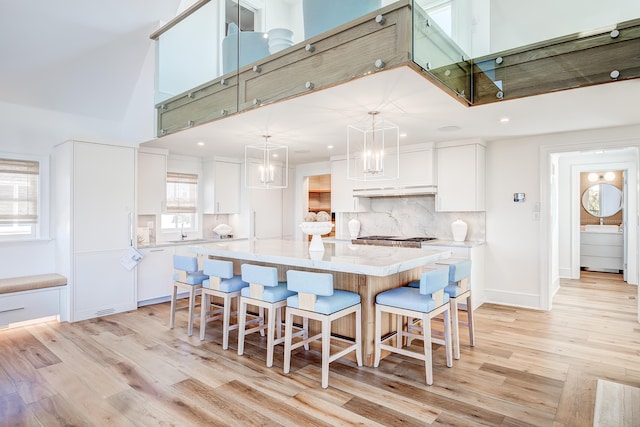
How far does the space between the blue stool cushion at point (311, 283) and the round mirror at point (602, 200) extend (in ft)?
26.9

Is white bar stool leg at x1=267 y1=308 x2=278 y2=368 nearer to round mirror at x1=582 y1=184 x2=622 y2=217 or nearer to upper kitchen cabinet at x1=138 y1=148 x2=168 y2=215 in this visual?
upper kitchen cabinet at x1=138 y1=148 x2=168 y2=215

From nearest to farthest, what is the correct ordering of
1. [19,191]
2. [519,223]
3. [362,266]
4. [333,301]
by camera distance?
[362,266] → [333,301] → [19,191] → [519,223]

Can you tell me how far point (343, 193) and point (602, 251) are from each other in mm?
5659

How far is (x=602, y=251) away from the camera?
7.68 meters

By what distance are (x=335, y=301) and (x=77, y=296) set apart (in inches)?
138

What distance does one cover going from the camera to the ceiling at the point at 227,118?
130 inches

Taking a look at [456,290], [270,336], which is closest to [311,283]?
[270,336]

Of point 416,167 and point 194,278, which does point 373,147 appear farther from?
point 194,278

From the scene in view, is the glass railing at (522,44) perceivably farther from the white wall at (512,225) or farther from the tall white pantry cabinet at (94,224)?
the tall white pantry cabinet at (94,224)

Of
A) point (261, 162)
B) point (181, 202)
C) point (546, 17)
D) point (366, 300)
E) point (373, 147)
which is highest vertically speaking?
point (546, 17)

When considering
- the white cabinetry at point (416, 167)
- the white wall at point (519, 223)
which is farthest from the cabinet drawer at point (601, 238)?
the white cabinetry at point (416, 167)

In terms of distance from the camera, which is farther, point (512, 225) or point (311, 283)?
point (512, 225)

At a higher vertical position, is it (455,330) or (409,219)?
(409,219)

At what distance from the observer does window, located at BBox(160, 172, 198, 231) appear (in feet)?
20.1
